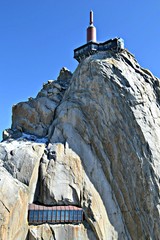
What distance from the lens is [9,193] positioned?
35.1m

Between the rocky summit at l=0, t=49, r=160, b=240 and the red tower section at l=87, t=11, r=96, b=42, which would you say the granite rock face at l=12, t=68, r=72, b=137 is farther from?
the red tower section at l=87, t=11, r=96, b=42

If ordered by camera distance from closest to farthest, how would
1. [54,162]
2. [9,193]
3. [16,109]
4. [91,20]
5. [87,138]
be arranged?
[9,193] < [54,162] < [87,138] < [16,109] < [91,20]

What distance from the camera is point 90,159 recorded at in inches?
1769

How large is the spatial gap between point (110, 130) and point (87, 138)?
404 cm

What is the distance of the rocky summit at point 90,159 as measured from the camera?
38031mm

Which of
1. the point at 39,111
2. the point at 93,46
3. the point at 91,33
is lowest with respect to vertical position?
the point at 39,111

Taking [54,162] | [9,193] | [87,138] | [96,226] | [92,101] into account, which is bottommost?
[96,226]

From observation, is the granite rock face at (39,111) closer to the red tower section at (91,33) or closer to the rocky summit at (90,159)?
the rocky summit at (90,159)

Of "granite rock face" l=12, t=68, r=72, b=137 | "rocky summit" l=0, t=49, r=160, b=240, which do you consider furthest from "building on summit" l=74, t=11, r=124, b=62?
"granite rock face" l=12, t=68, r=72, b=137

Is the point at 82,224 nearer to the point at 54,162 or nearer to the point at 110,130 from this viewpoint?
the point at 54,162

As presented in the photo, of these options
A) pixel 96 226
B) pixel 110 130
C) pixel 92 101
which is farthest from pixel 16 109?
pixel 96 226

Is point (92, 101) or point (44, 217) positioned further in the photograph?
point (92, 101)

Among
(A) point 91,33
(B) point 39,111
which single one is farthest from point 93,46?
(B) point 39,111

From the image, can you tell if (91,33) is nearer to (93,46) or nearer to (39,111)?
(93,46)
